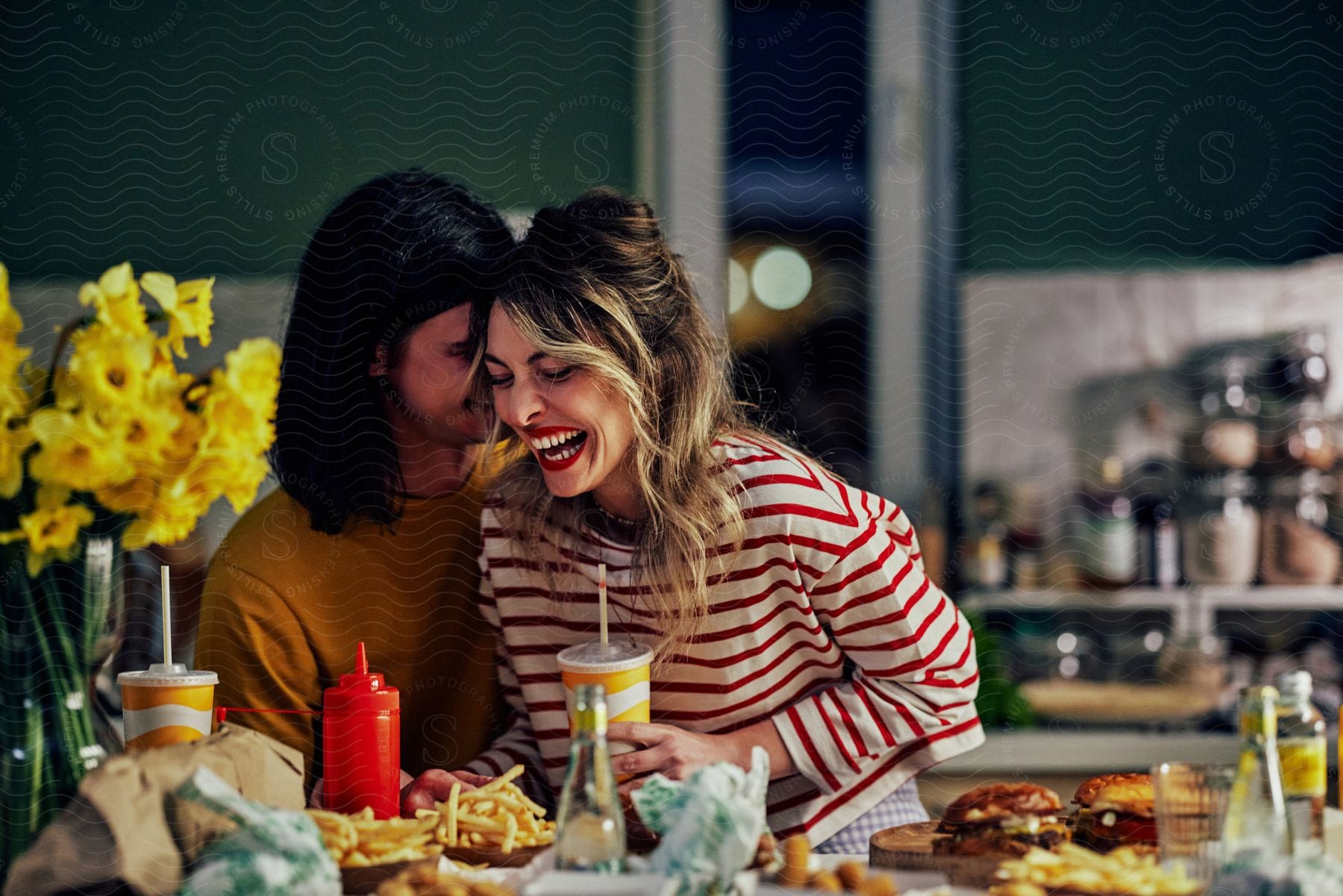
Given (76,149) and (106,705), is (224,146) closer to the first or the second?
(76,149)

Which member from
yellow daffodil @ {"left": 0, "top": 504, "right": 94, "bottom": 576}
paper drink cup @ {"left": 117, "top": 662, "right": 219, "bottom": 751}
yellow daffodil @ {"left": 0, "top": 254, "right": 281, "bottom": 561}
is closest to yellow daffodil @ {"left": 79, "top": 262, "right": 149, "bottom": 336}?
yellow daffodil @ {"left": 0, "top": 254, "right": 281, "bottom": 561}

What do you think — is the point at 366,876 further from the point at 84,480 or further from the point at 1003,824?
the point at 1003,824

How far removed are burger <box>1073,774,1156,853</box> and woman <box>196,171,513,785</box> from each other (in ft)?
1.77

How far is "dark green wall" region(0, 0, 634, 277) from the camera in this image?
1807 millimetres

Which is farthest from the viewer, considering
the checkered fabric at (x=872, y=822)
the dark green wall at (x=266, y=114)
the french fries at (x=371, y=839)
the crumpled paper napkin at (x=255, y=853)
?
the dark green wall at (x=266, y=114)

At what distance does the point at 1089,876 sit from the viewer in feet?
2.39

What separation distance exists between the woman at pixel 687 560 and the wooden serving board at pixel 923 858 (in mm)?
149

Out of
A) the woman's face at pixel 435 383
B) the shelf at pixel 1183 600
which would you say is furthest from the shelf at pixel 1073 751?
the woman's face at pixel 435 383

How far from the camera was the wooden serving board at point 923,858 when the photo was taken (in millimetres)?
793

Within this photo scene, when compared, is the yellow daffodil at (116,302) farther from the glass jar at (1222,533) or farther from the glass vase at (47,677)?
the glass jar at (1222,533)

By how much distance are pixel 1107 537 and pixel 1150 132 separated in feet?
2.33

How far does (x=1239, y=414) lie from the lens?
85.0 inches

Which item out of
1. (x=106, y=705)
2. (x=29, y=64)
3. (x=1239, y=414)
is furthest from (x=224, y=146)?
(x=1239, y=414)

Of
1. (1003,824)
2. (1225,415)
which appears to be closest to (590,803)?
(1003,824)
